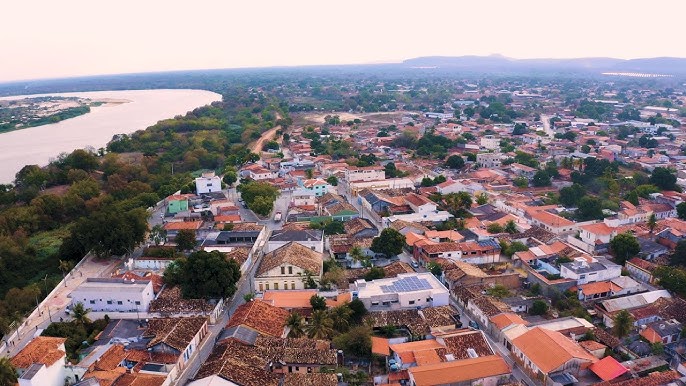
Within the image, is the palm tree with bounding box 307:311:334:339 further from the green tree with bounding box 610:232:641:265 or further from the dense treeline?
the green tree with bounding box 610:232:641:265

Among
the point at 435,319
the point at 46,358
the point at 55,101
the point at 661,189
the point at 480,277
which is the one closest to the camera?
the point at 46,358

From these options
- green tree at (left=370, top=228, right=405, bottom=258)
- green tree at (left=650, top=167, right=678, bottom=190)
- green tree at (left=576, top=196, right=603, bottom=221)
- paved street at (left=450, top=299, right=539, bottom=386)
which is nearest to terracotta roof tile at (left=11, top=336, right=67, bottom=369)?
green tree at (left=370, top=228, right=405, bottom=258)

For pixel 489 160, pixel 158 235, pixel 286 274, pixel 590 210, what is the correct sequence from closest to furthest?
pixel 286 274 < pixel 158 235 < pixel 590 210 < pixel 489 160

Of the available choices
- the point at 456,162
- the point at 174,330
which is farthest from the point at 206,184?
the point at 456,162

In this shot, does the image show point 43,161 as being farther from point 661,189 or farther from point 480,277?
point 661,189

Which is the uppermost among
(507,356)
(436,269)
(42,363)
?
(42,363)

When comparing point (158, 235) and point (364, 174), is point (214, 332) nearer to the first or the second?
point (158, 235)

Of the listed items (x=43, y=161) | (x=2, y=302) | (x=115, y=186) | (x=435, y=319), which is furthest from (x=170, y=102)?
(x=435, y=319)
